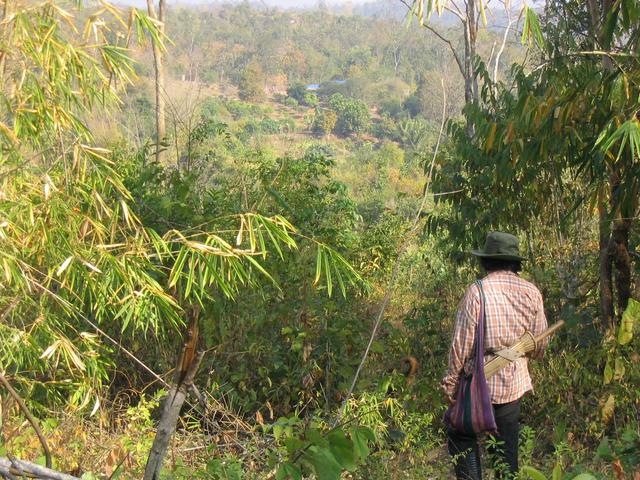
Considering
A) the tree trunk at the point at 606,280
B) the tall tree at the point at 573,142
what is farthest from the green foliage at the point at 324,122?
the tree trunk at the point at 606,280

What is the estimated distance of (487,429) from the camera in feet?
10.2

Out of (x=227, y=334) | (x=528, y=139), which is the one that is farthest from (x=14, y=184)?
(x=528, y=139)

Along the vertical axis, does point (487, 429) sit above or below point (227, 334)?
above

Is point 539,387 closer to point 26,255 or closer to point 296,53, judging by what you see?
point 26,255

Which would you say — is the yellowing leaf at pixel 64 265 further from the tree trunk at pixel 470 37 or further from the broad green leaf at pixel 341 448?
the tree trunk at pixel 470 37

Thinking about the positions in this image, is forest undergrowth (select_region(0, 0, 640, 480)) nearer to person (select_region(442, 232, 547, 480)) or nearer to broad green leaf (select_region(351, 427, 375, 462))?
broad green leaf (select_region(351, 427, 375, 462))

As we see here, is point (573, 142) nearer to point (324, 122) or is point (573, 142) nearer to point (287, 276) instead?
point (287, 276)

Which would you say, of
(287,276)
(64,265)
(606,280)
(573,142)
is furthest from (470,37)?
(64,265)

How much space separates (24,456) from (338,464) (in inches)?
102

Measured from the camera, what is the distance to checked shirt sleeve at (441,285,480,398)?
3137 mm

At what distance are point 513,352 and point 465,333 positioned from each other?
0.21 meters

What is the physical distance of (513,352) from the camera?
3.17m

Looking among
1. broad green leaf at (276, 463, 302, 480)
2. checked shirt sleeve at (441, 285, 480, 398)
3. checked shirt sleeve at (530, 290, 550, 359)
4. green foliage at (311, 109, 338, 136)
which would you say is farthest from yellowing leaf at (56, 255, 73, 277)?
green foliage at (311, 109, 338, 136)

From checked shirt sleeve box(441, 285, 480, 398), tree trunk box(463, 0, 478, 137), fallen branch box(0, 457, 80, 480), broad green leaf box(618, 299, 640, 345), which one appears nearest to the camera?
fallen branch box(0, 457, 80, 480)
